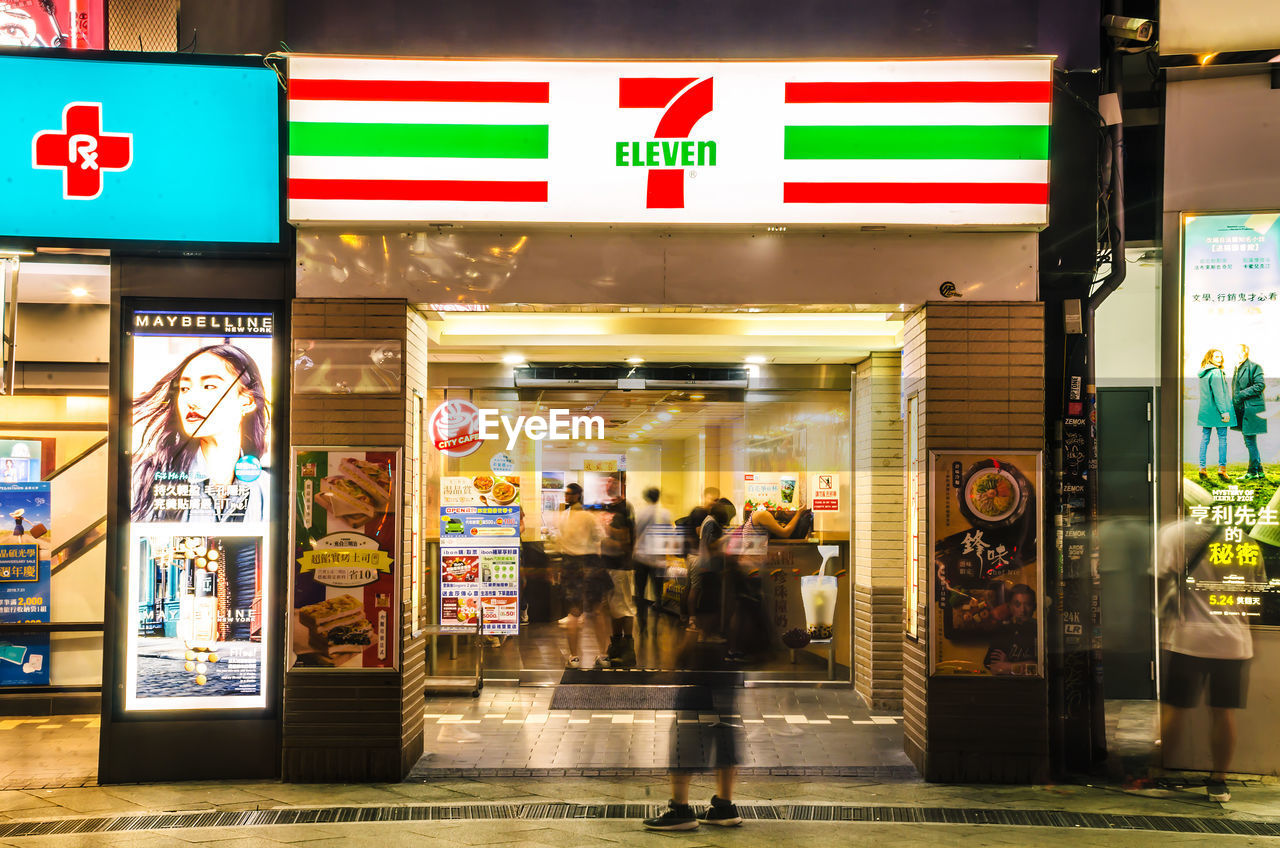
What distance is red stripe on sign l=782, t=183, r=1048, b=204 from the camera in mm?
6547

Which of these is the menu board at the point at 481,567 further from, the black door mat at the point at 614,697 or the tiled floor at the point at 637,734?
the black door mat at the point at 614,697

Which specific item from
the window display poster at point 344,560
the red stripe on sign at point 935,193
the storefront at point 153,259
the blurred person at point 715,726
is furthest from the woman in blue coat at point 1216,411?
the storefront at point 153,259

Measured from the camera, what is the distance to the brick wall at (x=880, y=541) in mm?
8906

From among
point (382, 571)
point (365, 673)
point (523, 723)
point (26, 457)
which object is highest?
point (26, 457)

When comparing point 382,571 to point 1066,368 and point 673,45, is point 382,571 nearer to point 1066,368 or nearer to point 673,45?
point 673,45

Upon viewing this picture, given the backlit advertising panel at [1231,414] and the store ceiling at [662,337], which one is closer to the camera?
the backlit advertising panel at [1231,414]

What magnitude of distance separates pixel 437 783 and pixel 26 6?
20.8 feet

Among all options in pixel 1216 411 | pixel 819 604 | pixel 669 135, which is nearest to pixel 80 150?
pixel 669 135

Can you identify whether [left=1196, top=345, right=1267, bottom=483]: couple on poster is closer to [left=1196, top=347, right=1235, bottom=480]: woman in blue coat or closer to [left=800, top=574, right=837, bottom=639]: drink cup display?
[left=1196, top=347, right=1235, bottom=480]: woman in blue coat

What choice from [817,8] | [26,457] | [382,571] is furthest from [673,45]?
[26,457]

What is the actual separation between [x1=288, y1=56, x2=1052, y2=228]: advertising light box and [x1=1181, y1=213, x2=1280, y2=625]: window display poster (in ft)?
4.41

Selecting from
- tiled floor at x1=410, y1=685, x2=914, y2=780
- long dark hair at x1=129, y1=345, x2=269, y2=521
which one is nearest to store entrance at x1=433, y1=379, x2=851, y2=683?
tiled floor at x1=410, y1=685, x2=914, y2=780

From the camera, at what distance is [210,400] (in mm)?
6664

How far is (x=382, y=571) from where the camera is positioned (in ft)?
21.6
